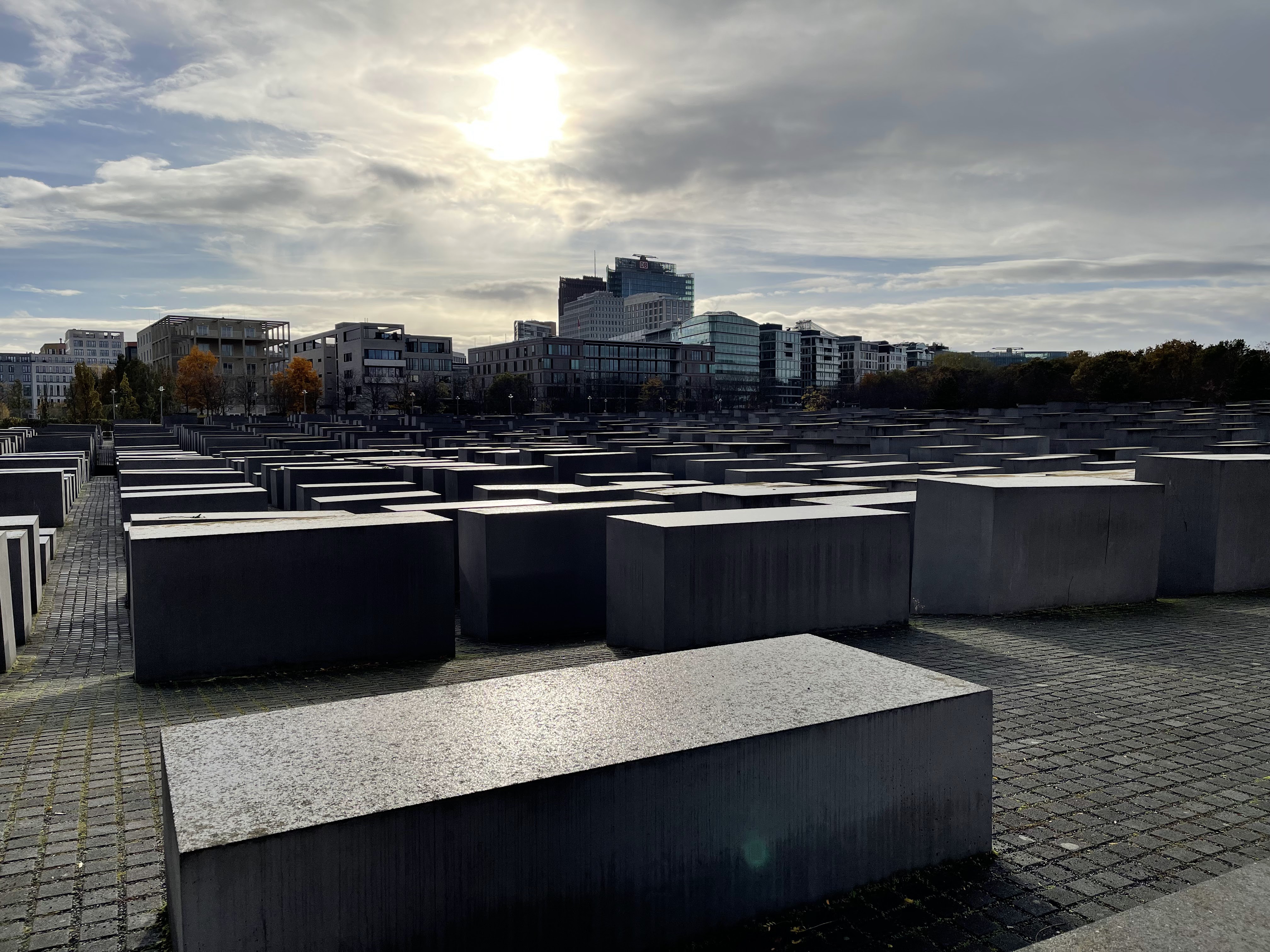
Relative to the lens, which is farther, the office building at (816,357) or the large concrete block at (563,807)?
the office building at (816,357)

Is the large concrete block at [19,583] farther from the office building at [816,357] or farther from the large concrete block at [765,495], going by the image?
the office building at [816,357]

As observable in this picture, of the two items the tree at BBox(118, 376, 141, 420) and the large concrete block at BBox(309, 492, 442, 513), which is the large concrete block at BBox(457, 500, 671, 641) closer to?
the large concrete block at BBox(309, 492, 442, 513)

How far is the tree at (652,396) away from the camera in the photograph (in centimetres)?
12650

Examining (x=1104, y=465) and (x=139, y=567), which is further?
(x=1104, y=465)

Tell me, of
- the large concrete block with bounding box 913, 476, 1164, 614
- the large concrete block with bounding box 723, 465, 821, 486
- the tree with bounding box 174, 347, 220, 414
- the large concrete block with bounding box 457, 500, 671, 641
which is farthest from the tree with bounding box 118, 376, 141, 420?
the large concrete block with bounding box 913, 476, 1164, 614

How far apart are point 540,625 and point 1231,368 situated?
7471 centimetres

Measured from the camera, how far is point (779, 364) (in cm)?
16138

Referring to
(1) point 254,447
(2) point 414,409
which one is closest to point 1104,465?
(1) point 254,447

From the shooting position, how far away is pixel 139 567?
738 centimetres

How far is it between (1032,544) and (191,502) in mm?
11065

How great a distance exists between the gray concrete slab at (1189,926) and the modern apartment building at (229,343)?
128m

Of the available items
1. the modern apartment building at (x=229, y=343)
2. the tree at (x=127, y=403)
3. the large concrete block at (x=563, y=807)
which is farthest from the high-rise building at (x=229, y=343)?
the large concrete block at (x=563, y=807)

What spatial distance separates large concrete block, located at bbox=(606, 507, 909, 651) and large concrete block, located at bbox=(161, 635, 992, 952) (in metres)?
3.58

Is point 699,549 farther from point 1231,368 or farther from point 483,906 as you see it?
point 1231,368
